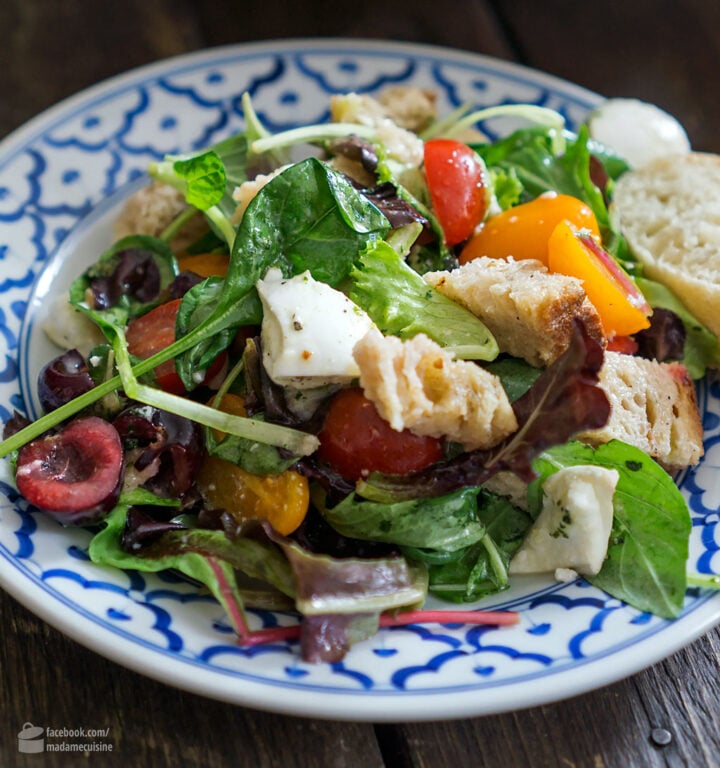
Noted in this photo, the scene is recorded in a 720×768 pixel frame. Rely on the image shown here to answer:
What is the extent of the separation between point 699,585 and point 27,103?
142 inches

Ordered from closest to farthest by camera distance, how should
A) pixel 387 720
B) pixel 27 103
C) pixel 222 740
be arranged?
pixel 387 720 < pixel 222 740 < pixel 27 103

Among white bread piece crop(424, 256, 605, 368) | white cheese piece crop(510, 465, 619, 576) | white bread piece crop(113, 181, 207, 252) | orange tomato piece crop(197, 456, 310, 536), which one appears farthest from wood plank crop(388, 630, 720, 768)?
white bread piece crop(113, 181, 207, 252)

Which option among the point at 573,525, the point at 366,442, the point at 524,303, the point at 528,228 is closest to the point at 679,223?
the point at 528,228

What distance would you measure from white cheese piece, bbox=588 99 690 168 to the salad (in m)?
1.10

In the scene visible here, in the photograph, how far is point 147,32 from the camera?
186 inches

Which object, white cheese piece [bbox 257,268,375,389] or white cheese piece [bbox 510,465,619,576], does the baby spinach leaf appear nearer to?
white cheese piece [bbox 257,268,375,389]

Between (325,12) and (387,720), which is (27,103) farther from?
(387,720)

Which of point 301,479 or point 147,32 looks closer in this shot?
point 301,479

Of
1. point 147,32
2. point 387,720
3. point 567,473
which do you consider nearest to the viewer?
point 387,720

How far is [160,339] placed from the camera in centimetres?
286

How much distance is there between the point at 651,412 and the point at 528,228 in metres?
0.70

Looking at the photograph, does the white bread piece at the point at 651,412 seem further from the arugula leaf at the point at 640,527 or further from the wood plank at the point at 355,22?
the wood plank at the point at 355,22

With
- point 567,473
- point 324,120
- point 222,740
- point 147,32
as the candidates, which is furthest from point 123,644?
point 147,32

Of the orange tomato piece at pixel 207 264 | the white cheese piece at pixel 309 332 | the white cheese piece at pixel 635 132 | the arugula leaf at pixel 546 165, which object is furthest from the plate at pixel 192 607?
the white cheese piece at pixel 635 132
